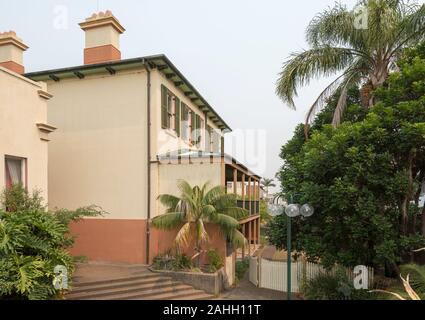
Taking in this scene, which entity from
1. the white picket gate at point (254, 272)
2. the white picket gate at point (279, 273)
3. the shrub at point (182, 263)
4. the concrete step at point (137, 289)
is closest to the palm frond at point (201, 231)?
the shrub at point (182, 263)

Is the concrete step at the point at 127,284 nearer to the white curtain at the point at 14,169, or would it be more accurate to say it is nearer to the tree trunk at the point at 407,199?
the white curtain at the point at 14,169

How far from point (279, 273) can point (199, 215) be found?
4.27 m

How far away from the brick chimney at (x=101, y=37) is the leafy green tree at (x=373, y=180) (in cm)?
912

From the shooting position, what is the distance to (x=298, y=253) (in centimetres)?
1072

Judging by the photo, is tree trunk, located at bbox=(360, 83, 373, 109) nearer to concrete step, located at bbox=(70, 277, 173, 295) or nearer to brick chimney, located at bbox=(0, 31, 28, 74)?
concrete step, located at bbox=(70, 277, 173, 295)

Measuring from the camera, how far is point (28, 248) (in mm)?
7324

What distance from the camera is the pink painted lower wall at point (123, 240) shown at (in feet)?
38.0

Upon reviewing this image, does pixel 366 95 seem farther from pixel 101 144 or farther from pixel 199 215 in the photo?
pixel 101 144

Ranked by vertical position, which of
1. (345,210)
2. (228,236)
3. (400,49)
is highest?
(400,49)

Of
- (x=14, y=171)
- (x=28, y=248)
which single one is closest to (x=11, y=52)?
(x=14, y=171)

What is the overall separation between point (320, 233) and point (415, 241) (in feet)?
7.84

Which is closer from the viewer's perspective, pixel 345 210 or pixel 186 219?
pixel 345 210
